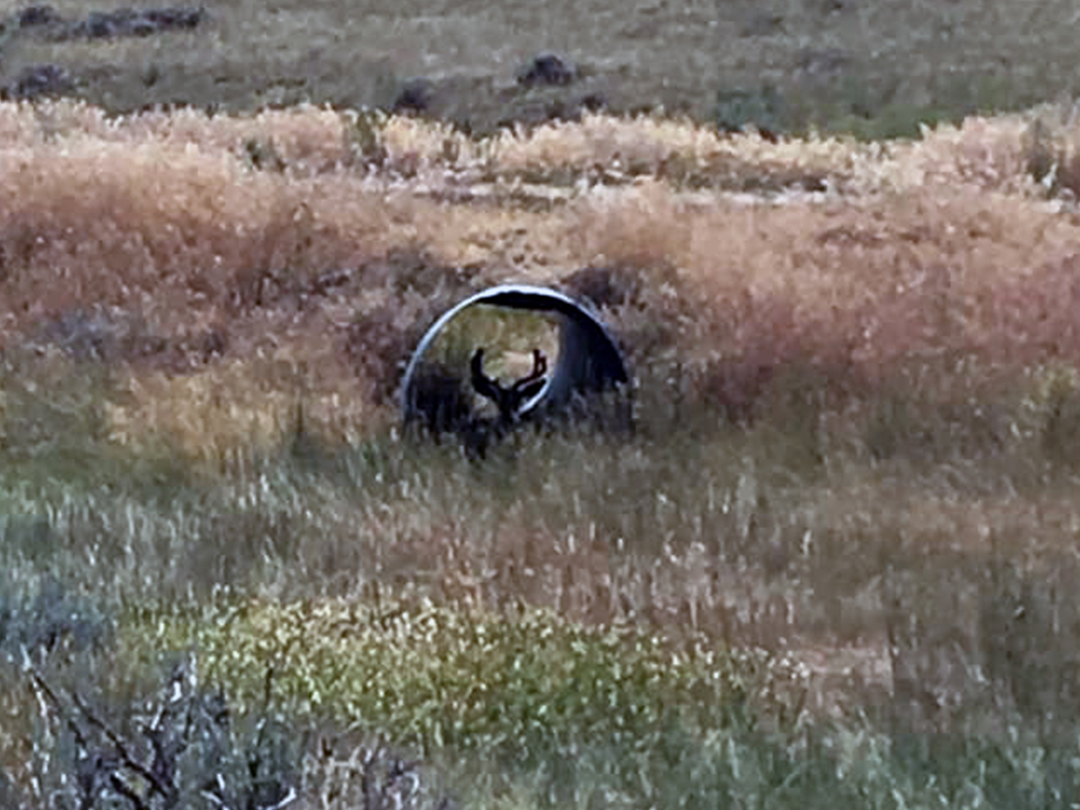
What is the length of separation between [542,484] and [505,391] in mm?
1824

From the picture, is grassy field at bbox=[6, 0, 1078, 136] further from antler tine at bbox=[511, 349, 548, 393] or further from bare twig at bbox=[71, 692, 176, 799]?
bare twig at bbox=[71, 692, 176, 799]

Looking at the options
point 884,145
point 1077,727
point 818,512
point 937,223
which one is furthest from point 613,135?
point 1077,727

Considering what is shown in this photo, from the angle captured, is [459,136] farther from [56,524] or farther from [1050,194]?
[56,524]

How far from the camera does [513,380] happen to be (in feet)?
41.4

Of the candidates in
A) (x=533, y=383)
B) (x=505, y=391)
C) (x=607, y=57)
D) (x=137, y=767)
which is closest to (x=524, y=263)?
(x=533, y=383)

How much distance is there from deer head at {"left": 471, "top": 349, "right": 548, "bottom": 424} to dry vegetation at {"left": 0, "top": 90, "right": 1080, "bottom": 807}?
478 millimetres

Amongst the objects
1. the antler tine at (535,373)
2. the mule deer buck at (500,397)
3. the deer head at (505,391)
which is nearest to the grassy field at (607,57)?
the antler tine at (535,373)

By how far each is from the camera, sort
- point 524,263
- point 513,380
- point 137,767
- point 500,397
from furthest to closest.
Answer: point 524,263, point 513,380, point 500,397, point 137,767

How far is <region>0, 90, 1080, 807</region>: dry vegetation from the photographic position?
20.4 feet

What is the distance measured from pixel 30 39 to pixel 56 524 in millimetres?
32798

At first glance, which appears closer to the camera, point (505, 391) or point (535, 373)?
point (505, 391)

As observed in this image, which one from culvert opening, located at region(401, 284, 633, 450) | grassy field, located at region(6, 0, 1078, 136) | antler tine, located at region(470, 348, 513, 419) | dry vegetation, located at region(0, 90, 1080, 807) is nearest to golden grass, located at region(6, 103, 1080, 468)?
dry vegetation, located at region(0, 90, 1080, 807)

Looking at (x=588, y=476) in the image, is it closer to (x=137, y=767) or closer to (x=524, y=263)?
(x=524, y=263)

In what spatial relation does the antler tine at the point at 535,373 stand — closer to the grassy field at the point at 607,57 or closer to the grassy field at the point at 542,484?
the grassy field at the point at 542,484
